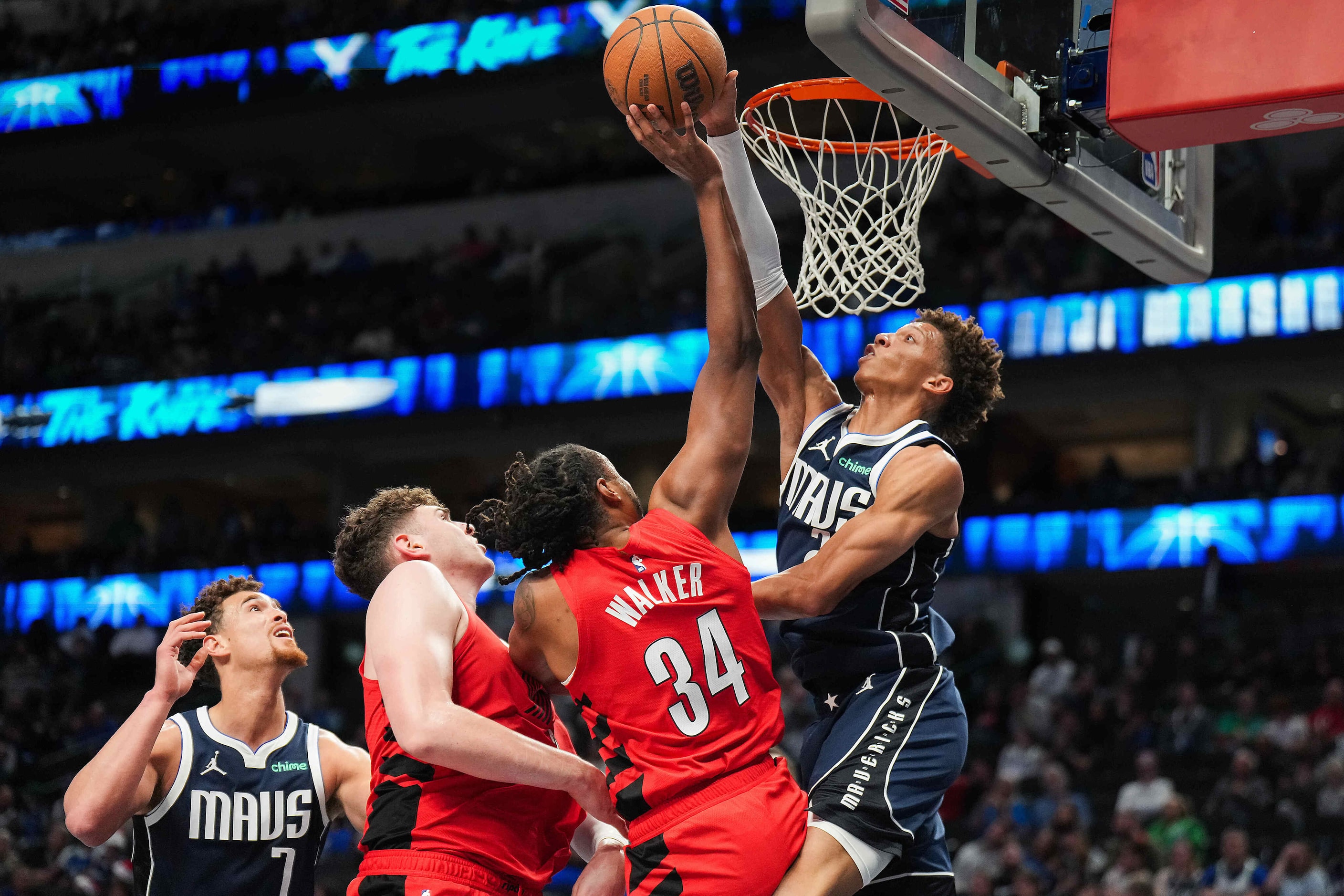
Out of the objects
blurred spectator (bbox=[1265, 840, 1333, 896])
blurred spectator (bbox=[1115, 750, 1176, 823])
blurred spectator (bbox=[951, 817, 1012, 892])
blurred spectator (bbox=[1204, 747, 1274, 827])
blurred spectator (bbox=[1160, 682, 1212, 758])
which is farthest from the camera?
blurred spectator (bbox=[1160, 682, 1212, 758])

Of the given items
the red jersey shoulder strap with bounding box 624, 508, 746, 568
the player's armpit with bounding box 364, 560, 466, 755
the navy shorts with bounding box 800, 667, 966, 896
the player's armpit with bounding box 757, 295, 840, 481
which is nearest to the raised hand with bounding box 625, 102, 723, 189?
the player's armpit with bounding box 757, 295, 840, 481

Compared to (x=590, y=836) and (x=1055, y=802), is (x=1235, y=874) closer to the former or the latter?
(x=1055, y=802)

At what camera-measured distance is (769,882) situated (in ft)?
11.2

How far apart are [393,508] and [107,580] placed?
19.4m

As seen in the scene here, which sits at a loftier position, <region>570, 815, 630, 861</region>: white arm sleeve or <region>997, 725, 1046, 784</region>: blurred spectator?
<region>570, 815, 630, 861</region>: white arm sleeve

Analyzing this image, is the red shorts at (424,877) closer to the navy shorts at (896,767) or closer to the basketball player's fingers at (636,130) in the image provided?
the navy shorts at (896,767)

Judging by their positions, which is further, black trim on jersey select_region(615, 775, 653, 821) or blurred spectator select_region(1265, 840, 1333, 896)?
blurred spectator select_region(1265, 840, 1333, 896)

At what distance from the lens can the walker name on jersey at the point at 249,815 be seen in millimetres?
4516

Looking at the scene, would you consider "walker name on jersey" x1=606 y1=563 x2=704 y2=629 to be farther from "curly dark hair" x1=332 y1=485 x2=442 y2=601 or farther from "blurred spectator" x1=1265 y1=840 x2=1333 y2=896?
"blurred spectator" x1=1265 y1=840 x2=1333 y2=896

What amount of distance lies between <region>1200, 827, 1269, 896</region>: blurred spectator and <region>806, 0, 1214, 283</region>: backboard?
269 inches

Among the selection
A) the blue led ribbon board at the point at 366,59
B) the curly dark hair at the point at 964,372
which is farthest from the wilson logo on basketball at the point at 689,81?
the blue led ribbon board at the point at 366,59

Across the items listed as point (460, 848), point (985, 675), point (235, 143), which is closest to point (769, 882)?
point (460, 848)

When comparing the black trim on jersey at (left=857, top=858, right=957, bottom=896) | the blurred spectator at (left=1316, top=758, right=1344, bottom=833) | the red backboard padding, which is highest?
the red backboard padding

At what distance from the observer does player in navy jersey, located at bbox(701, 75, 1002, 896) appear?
3.74 metres
